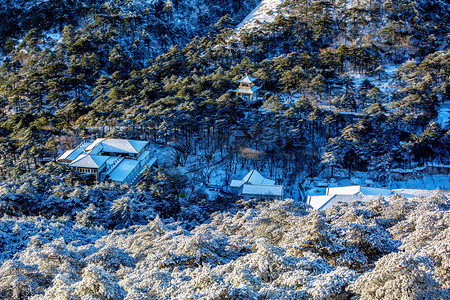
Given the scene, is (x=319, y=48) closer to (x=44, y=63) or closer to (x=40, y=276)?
(x=44, y=63)

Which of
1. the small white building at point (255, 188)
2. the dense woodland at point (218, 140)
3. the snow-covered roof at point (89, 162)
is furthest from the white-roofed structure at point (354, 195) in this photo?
the snow-covered roof at point (89, 162)

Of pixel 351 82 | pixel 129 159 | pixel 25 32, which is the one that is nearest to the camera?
pixel 129 159

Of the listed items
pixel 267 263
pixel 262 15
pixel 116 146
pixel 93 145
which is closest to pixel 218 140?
pixel 116 146

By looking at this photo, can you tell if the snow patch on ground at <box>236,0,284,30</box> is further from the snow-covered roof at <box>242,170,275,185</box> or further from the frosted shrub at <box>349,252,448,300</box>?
the frosted shrub at <box>349,252,448,300</box>

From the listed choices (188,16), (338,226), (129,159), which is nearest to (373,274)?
(338,226)

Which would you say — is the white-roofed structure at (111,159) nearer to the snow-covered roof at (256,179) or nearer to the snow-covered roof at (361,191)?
the snow-covered roof at (256,179)

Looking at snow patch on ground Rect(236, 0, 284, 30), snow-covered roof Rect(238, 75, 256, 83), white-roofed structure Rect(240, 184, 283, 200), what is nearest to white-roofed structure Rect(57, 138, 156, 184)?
white-roofed structure Rect(240, 184, 283, 200)

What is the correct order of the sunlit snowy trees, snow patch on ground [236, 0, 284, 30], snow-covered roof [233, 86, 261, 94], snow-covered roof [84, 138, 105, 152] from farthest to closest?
1. snow patch on ground [236, 0, 284, 30]
2. snow-covered roof [233, 86, 261, 94]
3. snow-covered roof [84, 138, 105, 152]
4. the sunlit snowy trees
